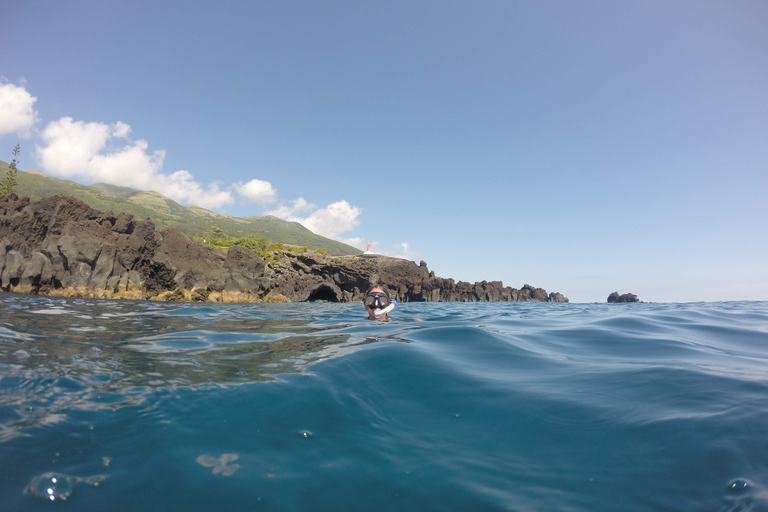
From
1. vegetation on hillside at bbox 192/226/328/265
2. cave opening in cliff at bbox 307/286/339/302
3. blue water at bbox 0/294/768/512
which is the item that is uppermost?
vegetation on hillside at bbox 192/226/328/265

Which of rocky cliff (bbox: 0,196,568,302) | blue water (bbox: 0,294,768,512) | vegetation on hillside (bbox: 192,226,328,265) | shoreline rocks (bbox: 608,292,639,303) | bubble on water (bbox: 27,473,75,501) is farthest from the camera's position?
shoreline rocks (bbox: 608,292,639,303)

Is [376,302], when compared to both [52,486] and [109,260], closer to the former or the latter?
[52,486]

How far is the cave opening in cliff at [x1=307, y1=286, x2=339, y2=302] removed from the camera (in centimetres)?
4548

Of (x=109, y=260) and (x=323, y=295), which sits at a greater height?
(x=109, y=260)

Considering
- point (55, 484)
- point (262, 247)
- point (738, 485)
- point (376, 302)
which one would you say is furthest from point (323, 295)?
point (738, 485)

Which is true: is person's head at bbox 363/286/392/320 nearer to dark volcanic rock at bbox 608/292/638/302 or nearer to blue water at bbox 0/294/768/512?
blue water at bbox 0/294/768/512

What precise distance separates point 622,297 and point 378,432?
245 feet

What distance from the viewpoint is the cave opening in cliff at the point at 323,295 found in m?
45.5

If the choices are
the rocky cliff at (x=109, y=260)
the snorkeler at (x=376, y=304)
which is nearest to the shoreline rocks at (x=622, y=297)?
the rocky cliff at (x=109, y=260)

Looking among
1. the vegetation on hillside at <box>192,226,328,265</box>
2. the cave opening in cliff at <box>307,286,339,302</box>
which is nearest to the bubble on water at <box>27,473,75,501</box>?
the cave opening in cliff at <box>307,286,339,302</box>

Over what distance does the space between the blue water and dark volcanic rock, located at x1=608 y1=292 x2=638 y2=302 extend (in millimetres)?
69404

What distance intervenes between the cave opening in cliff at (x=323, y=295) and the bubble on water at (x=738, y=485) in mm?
44035

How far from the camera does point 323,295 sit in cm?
4706

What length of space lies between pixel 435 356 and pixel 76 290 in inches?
1072
